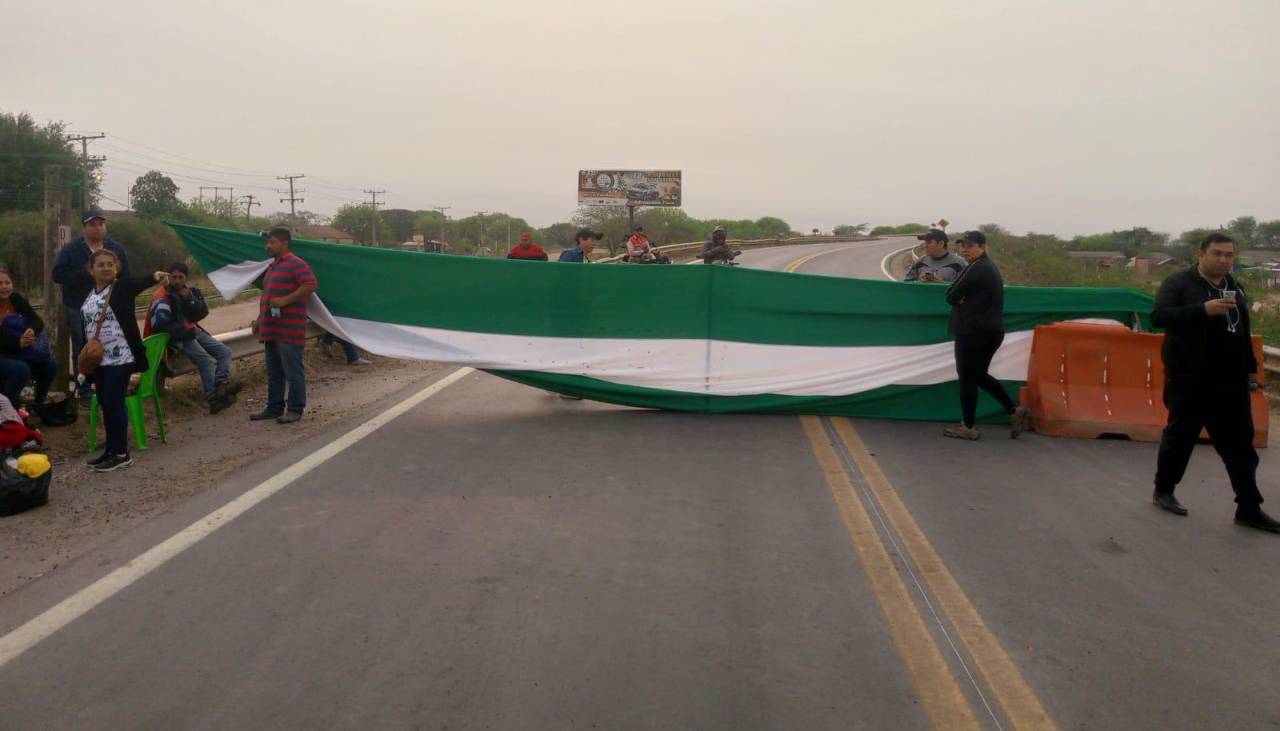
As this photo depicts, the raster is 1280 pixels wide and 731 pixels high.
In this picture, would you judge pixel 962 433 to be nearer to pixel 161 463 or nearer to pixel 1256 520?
pixel 1256 520

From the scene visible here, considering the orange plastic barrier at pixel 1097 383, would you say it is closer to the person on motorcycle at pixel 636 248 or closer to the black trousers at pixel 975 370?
the black trousers at pixel 975 370

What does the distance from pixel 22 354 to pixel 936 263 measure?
28.2 ft

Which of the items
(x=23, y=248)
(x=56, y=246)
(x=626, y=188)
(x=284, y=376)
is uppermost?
(x=626, y=188)

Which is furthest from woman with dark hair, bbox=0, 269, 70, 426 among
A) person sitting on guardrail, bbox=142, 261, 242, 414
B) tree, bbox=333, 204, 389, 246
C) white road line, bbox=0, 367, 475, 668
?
tree, bbox=333, 204, 389, 246

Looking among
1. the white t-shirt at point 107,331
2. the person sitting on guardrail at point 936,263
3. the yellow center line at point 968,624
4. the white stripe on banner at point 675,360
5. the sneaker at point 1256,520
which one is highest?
the person sitting on guardrail at point 936,263

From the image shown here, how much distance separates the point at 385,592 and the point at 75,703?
54.6 inches

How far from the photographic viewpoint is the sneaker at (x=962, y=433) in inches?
339

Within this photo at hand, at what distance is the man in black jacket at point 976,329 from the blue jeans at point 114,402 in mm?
6619

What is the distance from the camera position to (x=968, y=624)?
442 cm

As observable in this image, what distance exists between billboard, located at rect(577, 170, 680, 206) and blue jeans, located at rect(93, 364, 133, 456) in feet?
201

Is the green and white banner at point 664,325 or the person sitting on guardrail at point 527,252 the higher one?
the person sitting on guardrail at point 527,252

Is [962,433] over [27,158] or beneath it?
beneath

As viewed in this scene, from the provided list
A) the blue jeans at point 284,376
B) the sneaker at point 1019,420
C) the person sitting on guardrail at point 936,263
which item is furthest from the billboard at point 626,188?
the sneaker at point 1019,420

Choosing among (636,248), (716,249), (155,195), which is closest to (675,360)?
(716,249)
